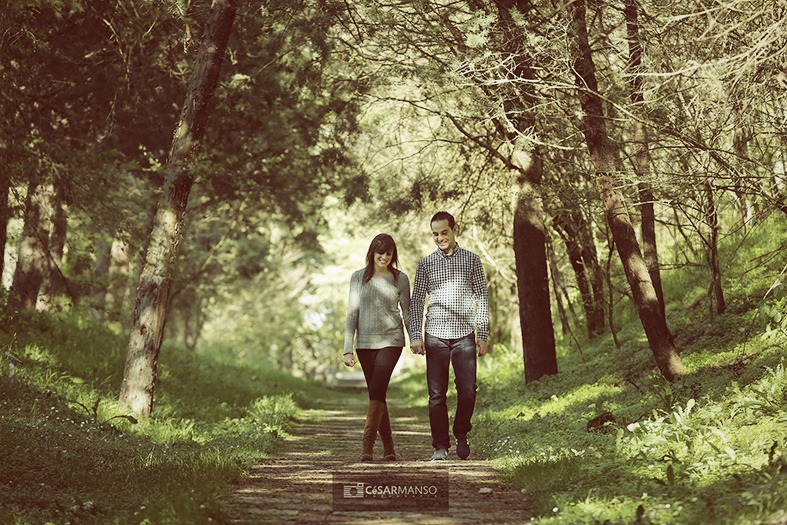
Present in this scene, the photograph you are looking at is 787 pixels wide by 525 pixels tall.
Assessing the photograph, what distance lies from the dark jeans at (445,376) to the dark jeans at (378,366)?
1.19 feet

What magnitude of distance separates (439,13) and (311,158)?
26.3ft

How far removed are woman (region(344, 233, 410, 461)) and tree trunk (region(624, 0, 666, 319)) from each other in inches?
105

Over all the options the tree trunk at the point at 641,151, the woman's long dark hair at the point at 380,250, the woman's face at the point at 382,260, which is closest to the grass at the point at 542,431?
the tree trunk at the point at 641,151

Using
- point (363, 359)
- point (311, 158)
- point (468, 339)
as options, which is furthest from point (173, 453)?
point (311, 158)

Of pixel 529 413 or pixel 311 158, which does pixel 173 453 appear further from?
pixel 311 158

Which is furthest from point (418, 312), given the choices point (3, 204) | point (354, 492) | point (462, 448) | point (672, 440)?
point (3, 204)

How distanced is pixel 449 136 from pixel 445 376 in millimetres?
9150

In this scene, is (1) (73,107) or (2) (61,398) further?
(1) (73,107)

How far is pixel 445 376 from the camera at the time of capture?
902 cm

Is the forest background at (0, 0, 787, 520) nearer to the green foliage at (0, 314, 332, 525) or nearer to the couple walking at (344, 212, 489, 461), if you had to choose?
the green foliage at (0, 314, 332, 525)

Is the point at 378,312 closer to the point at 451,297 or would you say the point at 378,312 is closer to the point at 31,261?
the point at 451,297

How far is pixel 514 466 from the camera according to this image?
8.00m

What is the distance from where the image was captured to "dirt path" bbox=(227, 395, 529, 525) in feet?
19.8

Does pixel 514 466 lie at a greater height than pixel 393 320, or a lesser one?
lesser
